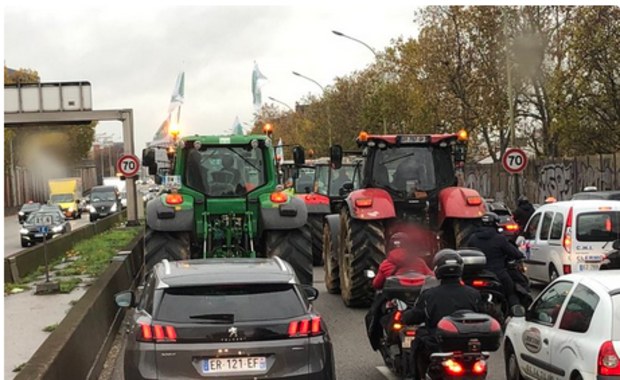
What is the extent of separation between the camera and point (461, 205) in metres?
13.2

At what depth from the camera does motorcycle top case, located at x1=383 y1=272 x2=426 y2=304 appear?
27.2 ft

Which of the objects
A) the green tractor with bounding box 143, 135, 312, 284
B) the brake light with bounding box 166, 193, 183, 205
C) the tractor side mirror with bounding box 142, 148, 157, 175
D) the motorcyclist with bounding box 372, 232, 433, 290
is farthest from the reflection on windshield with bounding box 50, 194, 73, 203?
the motorcyclist with bounding box 372, 232, 433, 290

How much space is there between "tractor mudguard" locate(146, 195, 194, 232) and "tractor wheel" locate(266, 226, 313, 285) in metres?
1.26

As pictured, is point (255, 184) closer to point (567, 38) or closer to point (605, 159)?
point (605, 159)

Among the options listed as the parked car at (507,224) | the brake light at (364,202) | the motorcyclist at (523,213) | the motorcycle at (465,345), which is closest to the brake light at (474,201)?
the brake light at (364,202)

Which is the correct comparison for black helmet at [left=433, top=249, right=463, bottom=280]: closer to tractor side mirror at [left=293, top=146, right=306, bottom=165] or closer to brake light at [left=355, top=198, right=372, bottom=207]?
brake light at [left=355, top=198, right=372, bottom=207]

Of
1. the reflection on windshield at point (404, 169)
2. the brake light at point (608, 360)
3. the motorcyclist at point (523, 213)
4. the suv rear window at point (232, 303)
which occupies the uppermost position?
the reflection on windshield at point (404, 169)

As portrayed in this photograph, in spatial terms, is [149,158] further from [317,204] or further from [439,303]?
[439,303]

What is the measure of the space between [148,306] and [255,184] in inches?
281

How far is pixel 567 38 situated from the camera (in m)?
37.8

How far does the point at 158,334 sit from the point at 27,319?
906cm

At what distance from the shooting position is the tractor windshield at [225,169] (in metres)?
13.7

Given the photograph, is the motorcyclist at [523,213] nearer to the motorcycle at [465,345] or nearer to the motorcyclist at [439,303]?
the motorcyclist at [439,303]

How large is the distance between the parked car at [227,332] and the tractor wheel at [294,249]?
649cm
